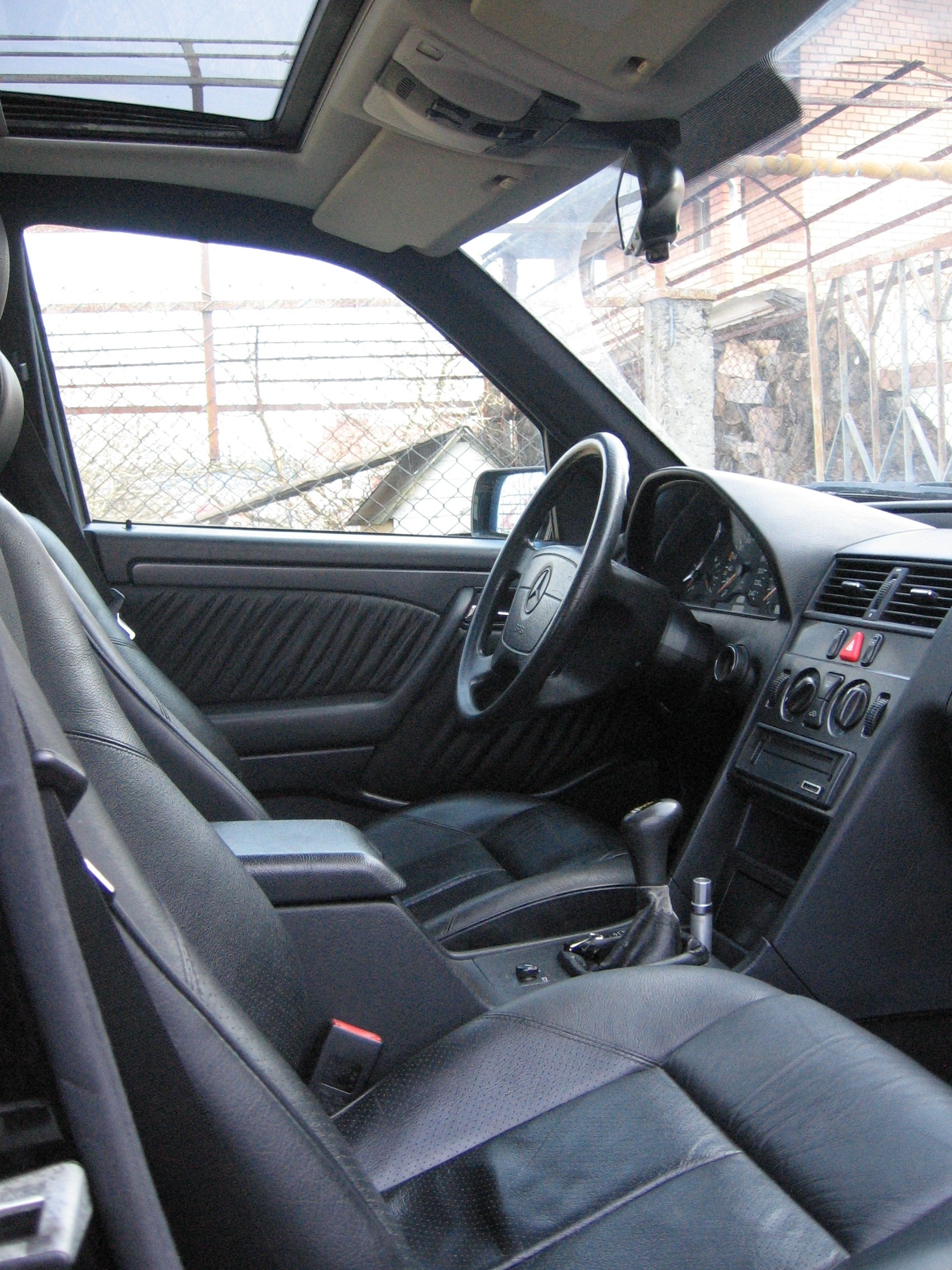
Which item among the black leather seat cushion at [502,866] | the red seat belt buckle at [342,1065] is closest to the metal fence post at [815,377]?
the black leather seat cushion at [502,866]

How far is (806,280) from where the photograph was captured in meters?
2.08

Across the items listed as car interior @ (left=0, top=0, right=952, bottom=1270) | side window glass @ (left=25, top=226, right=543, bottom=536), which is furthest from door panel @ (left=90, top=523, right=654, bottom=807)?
side window glass @ (left=25, top=226, right=543, bottom=536)

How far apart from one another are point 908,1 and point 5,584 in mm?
1539

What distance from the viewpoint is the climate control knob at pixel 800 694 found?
1.67 metres

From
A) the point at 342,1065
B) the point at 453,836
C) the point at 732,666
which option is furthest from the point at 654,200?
the point at 342,1065

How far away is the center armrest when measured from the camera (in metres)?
1.14

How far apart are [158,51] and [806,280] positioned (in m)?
1.23

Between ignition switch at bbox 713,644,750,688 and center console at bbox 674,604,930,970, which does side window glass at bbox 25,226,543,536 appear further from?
center console at bbox 674,604,930,970

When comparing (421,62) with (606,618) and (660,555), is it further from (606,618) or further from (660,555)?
(660,555)

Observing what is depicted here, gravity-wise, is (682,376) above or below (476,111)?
below

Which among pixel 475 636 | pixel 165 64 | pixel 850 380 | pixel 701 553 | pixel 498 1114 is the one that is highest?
pixel 165 64

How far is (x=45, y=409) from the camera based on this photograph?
7.36 feet

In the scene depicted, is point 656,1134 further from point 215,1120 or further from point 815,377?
point 815,377

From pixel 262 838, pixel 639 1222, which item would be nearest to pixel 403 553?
pixel 262 838
